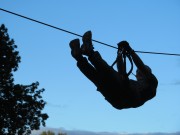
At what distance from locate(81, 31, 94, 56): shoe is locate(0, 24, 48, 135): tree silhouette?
17902 millimetres

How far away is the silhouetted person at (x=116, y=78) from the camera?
640 centimetres

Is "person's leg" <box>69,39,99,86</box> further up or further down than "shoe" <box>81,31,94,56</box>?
further down

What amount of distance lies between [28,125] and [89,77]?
19.0 metres

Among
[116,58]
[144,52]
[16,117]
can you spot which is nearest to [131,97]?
[116,58]

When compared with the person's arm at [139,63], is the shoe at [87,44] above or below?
above

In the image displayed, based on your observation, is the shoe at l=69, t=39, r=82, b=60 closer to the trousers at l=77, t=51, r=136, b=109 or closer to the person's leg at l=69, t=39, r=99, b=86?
the person's leg at l=69, t=39, r=99, b=86

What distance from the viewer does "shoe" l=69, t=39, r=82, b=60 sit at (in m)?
6.34

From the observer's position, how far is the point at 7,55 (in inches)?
989

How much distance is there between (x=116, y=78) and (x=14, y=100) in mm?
18791

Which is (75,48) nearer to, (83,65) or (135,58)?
(83,65)

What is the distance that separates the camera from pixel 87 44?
21.4 feet

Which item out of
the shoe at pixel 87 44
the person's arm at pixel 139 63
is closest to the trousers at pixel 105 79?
the shoe at pixel 87 44

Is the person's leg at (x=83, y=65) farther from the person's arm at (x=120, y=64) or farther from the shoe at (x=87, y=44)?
the person's arm at (x=120, y=64)

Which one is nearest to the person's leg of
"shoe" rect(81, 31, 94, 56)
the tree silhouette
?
"shoe" rect(81, 31, 94, 56)
